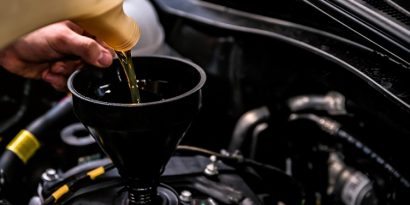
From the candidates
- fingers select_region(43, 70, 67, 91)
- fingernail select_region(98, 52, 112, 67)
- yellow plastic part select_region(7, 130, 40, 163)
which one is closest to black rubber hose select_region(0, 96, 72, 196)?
yellow plastic part select_region(7, 130, 40, 163)

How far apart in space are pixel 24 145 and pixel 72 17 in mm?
509

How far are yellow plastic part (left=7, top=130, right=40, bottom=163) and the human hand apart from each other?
0.12 meters

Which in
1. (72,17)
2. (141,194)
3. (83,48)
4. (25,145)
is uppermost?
(72,17)

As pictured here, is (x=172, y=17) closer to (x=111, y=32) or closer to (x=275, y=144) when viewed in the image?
(x=275, y=144)

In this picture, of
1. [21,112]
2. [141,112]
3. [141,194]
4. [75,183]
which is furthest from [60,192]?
[21,112]

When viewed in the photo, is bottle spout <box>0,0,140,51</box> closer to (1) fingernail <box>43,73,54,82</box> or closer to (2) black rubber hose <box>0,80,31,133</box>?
(1) fingernail <box>43,73,54,82</box>

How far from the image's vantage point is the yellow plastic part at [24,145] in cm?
100

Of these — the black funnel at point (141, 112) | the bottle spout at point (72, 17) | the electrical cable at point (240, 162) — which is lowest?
the electrical cable at point (240, 162)

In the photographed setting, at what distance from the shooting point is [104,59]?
2.59 feet

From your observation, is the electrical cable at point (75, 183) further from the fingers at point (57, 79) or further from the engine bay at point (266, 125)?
the fingers at point (57, 79)

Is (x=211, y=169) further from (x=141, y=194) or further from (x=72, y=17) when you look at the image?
(x=72, y=17)

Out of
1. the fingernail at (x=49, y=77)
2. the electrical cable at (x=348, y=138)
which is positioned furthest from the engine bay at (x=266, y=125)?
the fingernail at (x=49, y=77)

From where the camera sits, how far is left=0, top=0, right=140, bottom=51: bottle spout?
53 cm

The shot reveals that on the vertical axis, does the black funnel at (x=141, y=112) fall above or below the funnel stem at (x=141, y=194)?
above
